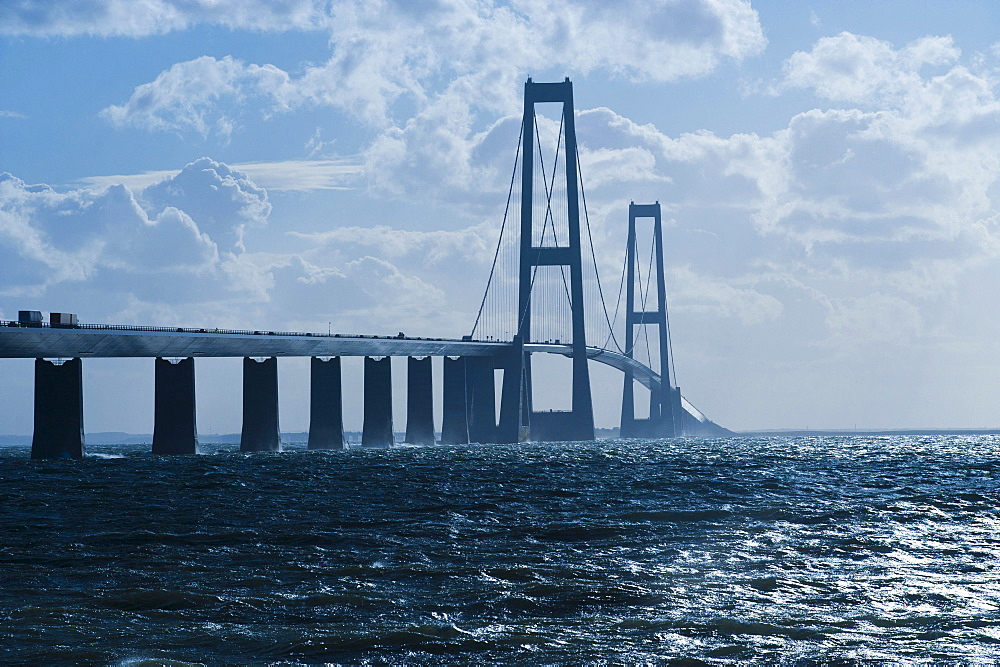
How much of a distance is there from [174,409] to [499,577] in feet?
164

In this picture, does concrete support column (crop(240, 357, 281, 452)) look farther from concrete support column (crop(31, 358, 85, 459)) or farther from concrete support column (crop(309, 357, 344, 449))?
concrete support column (crop(31, 358, 85, 459))

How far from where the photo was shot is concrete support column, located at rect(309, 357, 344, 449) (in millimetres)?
75000

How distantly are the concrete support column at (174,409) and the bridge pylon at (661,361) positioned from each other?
66808 millimetres

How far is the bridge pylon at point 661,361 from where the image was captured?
12550 cm

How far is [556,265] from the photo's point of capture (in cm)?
9106

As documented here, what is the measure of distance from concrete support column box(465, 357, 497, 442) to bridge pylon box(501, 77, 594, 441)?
187 centimetres

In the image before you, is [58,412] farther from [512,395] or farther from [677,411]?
[677,411]

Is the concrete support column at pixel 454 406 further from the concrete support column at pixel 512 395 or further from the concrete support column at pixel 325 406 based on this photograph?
the concrete support column at pixel 325 406

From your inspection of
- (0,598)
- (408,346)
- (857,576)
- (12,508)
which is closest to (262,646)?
(0,598)

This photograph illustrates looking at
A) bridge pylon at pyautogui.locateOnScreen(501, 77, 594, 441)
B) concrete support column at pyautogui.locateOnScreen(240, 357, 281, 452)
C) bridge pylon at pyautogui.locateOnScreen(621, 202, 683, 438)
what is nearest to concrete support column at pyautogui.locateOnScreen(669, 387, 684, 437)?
bridge pylon at pyautogui.locateOnScreen(621, 202, 683, 438)

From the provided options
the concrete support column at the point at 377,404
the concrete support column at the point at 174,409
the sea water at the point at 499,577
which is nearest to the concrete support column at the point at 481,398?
the concrete support column at the point at 377,404

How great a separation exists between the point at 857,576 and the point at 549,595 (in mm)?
3988

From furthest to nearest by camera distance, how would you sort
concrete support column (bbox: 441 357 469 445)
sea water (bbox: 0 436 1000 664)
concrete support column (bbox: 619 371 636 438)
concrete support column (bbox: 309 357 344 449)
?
concrete support column (bbox: 619 371 636 438)
concrete support column (bbox: 441 357 469 445)
concrete support column (bbox: 309 357 344 449)
sea water (bbox: 0 436 1000 664)

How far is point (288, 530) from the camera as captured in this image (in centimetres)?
1955
